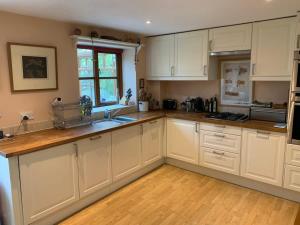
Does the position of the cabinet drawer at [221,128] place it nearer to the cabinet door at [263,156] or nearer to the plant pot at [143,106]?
the cabinet door at [263,156]

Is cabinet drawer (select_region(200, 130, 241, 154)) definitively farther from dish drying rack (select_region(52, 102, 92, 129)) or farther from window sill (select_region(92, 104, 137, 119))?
dish drying rack (select_region(52, 102, 92, 129))

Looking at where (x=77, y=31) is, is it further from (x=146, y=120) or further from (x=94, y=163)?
(x=94, y=163)

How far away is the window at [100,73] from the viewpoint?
11.1 feet

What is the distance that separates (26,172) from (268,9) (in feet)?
9.22

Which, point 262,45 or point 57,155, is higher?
point 262,45

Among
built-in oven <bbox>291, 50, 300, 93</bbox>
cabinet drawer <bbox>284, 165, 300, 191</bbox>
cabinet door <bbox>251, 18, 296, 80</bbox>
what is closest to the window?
cabinet door <bbox>251, 18, 296, 80</bbox>

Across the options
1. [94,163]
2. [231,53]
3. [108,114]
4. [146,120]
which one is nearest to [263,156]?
[231,53]

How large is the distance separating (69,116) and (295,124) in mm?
2649

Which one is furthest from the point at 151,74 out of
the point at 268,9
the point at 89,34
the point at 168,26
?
the point at 268,9

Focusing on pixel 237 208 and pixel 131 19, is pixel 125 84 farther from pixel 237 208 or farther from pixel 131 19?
pixel 237 208

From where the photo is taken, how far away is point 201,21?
9.45 feet

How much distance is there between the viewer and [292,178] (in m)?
2.67

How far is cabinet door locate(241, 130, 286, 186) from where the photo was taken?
2727 mm

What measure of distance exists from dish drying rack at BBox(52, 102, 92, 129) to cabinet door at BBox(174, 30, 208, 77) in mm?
1590
